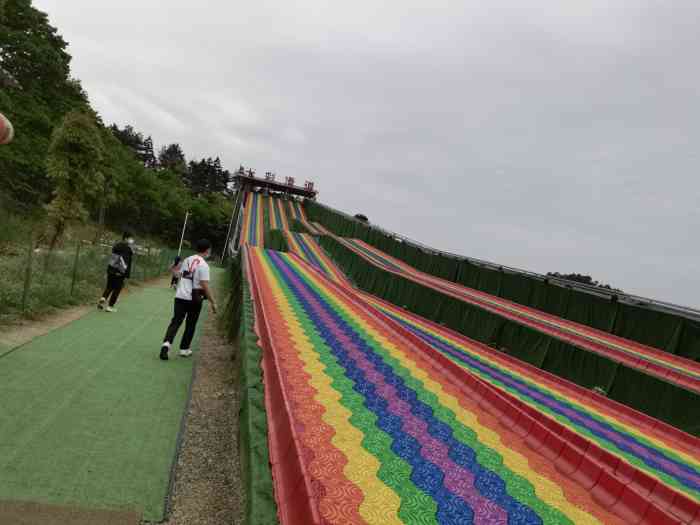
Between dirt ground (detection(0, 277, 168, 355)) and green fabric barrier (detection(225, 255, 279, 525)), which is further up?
green fabric barrier (detection(225, 255, 279, 525))

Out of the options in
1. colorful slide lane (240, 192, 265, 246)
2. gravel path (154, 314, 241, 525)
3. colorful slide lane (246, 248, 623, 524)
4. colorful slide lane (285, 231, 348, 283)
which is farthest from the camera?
colorful slide lane (240, 192, 265, 246)

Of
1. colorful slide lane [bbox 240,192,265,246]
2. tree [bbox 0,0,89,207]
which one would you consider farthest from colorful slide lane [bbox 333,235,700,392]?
tree [bbox 0,0,89,207]

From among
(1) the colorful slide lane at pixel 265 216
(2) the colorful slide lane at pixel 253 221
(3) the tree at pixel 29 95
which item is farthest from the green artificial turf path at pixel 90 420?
(1) the colorful slide lane at pixel 265 216

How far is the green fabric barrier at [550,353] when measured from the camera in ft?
26.1

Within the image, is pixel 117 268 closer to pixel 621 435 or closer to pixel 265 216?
pixel 621 435

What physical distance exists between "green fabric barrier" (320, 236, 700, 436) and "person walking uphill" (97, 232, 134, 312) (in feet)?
31.0

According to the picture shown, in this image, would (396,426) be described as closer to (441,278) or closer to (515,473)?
(515,473)

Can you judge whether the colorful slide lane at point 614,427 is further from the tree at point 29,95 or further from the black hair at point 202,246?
the tree at point 29,95

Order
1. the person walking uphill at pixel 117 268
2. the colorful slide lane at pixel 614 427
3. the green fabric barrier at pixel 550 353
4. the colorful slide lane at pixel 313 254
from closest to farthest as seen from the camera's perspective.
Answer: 1. the colorful slide lane at pixel 614 427
2. the person walking uphill at pixel 117 268
3. the green fabric barrier at pixel 550 353
4. the colorful slide lane at pixel 313 254

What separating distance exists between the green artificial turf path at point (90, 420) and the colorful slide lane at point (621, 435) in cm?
339

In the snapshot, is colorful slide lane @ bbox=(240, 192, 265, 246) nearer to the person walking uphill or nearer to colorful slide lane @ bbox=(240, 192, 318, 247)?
colorful slide lane @ bbox=(240, 192, 318, 247)

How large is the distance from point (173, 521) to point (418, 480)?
4.73 feet

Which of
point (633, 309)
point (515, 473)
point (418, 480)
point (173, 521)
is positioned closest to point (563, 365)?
point (633, 309)

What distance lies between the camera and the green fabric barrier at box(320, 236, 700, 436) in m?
7.96
